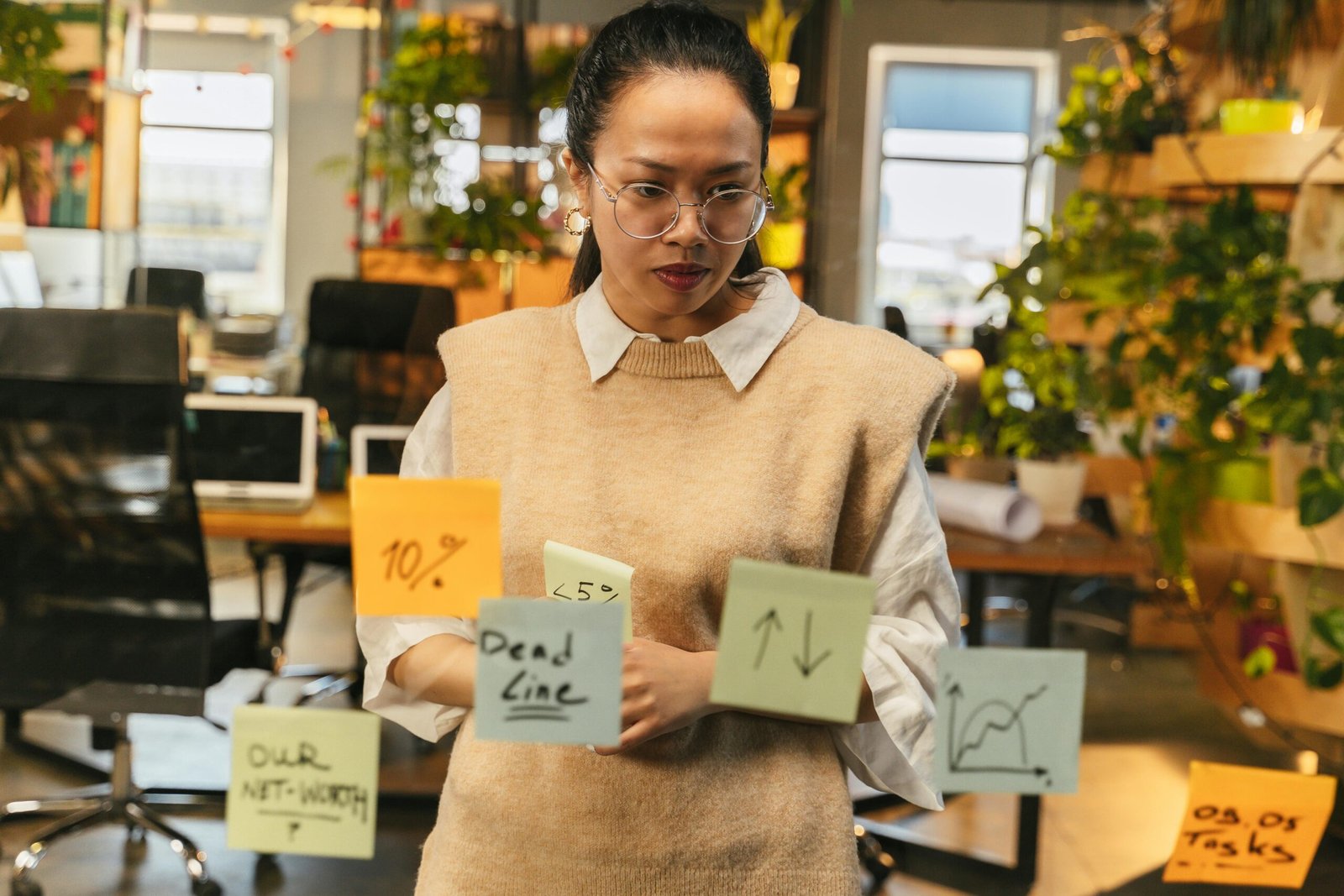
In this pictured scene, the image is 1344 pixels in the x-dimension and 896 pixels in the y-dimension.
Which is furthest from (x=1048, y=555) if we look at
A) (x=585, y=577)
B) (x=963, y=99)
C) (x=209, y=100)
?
(x=963, y=99)

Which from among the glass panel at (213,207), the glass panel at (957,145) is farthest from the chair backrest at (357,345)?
the glass panel at (957,145)

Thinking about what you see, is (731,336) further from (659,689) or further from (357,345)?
(357,345)

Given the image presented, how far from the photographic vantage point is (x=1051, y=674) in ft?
3.15

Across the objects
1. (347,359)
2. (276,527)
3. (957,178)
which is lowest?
(276,527)

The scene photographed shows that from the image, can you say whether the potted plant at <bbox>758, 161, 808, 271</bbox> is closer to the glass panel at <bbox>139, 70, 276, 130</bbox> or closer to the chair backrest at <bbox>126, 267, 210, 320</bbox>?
the chair backrest at <bbox>126, 267, 210, 320</bbox>

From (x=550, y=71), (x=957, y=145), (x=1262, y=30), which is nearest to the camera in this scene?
(x=1262, y=30)

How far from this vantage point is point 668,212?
95 centimetres

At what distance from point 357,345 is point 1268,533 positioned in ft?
6.85

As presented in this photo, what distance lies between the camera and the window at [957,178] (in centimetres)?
528

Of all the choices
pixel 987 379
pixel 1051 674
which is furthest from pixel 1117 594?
pixel 1051 674

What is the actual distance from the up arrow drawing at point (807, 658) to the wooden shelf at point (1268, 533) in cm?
166

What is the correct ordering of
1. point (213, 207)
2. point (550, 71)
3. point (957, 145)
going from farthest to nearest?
point (957, 145), point (213, 207), point (550, 71)

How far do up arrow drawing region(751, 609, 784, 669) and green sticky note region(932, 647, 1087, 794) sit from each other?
16 centimetres

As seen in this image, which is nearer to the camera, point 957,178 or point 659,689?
point 659,689
